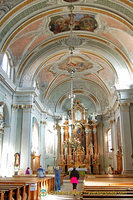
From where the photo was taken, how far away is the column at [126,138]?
1406 centimetres

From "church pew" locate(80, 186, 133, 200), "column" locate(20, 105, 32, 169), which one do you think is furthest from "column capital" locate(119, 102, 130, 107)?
"church pew" locate(80, 186, 133, 200)

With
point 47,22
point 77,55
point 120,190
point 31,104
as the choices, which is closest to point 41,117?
point 31,104

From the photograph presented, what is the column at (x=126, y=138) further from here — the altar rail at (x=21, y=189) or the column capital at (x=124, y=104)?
the altar rail at (x=21, y=189)

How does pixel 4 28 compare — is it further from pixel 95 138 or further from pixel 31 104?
pixel 95 138

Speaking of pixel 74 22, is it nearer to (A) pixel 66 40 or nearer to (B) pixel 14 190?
(A) pixel 66 40

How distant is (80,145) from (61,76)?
23.5ft

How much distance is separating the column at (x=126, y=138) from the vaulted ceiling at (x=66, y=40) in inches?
64.0

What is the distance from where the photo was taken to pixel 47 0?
11953mm

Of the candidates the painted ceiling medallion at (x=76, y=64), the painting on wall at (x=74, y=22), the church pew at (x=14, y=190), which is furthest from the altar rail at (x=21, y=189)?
the painted ceiling medallion at (x=76, y=64)

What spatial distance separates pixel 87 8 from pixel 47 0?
2.31m

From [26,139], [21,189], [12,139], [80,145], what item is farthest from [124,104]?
[21,189]

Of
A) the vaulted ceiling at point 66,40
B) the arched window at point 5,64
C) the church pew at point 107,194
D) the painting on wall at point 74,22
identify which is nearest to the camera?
the church pew at point 107,194

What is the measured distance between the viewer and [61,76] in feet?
69.4

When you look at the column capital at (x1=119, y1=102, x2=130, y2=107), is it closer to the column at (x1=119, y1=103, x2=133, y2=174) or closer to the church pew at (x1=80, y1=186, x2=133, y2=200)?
the column at (x1=119, y1=103, x2=133, y2=174)
